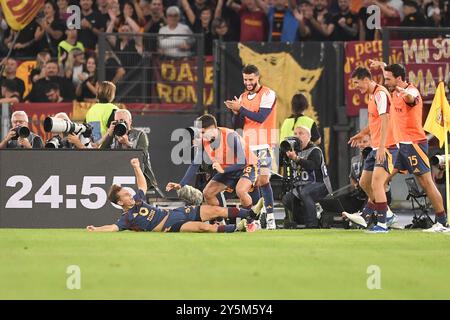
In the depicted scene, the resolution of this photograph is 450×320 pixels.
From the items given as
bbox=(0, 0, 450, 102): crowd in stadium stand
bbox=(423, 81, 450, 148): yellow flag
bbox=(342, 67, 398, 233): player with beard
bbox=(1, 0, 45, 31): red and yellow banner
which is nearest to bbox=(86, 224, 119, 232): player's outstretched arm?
bbox=(342, 67, 398, 233): player with beard

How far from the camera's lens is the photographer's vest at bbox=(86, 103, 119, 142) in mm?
17109

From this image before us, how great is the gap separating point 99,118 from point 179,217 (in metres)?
3.12

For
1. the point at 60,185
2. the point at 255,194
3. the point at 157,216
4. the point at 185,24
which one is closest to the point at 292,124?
the point at 255,194

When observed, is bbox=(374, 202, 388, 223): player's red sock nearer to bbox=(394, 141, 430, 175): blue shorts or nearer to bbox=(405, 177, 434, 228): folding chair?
bbox=(394, 141, 430, 175): blue shorts

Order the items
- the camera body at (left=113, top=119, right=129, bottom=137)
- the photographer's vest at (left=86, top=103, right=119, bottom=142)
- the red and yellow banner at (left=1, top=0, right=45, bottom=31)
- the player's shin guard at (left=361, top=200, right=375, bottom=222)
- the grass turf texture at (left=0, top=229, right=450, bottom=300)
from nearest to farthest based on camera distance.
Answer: the grass turf texture at (left=0, top=229, right=450, bottom=300)
the player's shin guard at (left=361, top=200, right=375, bottom=222)
the camera body at (left=113, top=119, right=129, bottom=137)
the photographer's vest at (left=86, top=103, right=119, bottom=142)
the red and yellow banner at (left=1, top=0, right=45, bottom=31)

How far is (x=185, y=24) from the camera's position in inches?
878

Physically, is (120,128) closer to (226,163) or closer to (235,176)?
(226,163)

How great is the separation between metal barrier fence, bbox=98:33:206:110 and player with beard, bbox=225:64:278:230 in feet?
11.7

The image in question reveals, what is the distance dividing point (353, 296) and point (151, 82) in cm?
1209

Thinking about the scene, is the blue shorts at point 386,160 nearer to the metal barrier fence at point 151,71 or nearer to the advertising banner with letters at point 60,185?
the advertising banner with letters at point 60,185

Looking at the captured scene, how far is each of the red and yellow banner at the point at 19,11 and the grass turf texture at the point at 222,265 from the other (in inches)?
321

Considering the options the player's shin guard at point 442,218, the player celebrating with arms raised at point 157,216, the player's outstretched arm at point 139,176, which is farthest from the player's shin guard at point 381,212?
the player's outstretched arm at point 139,176

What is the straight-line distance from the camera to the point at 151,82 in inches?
778

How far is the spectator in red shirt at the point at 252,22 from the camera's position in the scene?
2194 cm
